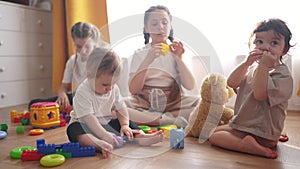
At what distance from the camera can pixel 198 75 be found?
109 cm

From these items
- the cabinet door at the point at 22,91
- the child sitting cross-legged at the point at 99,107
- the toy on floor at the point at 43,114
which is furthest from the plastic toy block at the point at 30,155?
→ the cabinet door at the point at 22,91

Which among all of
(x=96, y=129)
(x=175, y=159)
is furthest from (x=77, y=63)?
(x=175, y=159)

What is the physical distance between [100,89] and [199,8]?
2.74 feet

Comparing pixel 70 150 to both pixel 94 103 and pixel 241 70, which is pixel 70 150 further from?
pixel 241 70

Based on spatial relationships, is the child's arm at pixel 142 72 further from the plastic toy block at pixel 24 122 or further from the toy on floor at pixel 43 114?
the plastic toy block at pixel 24 122

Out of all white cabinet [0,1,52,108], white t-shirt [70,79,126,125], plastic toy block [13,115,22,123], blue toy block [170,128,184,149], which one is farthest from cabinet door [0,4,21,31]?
blue toy block [170,128,184,149]

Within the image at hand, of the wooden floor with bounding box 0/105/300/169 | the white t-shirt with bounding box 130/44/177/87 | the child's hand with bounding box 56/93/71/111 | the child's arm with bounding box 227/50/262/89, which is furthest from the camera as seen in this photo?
the child's hand with bounding box 56/93/71/111

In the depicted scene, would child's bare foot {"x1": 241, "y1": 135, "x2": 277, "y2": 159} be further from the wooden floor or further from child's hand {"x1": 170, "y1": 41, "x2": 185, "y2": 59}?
child's hand {"x1": 170, "y1": 41, "x2": 185, "y2": 59}

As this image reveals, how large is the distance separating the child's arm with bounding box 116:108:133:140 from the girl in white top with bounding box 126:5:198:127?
21 cm

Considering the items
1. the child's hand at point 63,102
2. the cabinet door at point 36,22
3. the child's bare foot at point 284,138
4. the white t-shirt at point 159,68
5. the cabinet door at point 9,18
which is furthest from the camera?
the cabinet door at point 36,22

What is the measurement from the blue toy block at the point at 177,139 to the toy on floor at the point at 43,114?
520 mm

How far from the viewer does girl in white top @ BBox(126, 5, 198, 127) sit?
3.37 ft

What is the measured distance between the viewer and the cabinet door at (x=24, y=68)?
5.76ft

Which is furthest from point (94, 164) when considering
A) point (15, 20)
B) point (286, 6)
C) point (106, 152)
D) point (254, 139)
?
point (15, 20)
